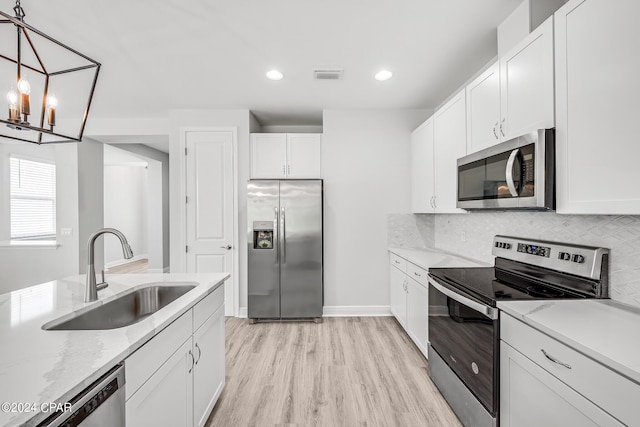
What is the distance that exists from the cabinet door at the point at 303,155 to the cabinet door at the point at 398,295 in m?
1.52

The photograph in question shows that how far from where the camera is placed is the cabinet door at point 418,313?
2.48m

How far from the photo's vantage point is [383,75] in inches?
110

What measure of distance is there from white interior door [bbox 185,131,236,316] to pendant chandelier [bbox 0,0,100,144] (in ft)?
3.99

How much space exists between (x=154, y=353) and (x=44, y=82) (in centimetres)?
352

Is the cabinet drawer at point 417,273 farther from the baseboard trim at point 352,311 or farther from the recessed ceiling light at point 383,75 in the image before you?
the recessed ceiling light at point 383,75

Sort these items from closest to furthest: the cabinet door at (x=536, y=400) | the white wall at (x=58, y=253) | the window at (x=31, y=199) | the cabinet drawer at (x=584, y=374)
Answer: the cabinet drawer at (x=584, y=374)
the cabinet door at (x=536, y=400)
the white wall at (x=58, y=253)
the window at (x=31, y=199)

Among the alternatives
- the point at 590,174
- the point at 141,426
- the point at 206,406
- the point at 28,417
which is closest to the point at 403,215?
the point at 590,174

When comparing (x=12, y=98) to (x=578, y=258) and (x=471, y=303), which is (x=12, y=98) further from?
(x=578, y=258)

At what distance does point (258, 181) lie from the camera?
3.48m

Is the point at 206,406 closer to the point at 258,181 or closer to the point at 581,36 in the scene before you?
the point at 258,181

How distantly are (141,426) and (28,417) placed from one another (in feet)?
1.81

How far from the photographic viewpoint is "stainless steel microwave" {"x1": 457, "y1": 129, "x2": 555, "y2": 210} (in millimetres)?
1459

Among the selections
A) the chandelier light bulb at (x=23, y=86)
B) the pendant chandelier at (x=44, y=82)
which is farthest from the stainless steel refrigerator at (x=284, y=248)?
the chandelier light bulb at (x=23, y=86)

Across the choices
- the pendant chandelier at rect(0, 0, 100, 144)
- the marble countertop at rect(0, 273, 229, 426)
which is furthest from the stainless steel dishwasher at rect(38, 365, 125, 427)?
the pendant chandelier at rect(0, 0, 100, 144)
